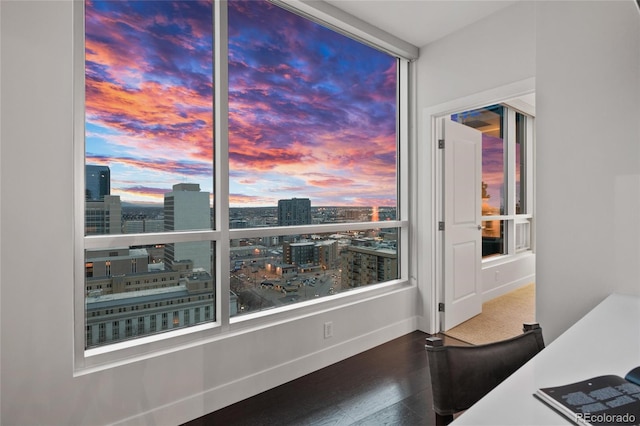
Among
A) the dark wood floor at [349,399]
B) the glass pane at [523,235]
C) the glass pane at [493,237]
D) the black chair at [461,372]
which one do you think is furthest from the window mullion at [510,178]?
the black chair at [461,372]

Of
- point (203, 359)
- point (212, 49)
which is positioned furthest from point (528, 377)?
point (212, 49)

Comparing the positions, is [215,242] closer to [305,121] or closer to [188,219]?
[188,219]

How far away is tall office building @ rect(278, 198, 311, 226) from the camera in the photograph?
253 cm

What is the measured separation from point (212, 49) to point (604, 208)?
228 cm

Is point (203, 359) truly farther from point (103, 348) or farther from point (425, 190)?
point (425, 190)

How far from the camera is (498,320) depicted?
353 cm

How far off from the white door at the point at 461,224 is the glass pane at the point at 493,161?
41.0 inches

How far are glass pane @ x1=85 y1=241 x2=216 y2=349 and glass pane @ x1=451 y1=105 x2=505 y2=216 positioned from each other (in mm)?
3828

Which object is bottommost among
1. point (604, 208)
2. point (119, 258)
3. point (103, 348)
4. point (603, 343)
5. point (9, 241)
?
point (103, 348)

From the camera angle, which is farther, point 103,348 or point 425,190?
point 425,190

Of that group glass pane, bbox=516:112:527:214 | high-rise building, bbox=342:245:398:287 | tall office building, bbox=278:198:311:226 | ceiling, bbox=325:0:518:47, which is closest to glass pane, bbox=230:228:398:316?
high-rise building, bbox=342:245:398:287

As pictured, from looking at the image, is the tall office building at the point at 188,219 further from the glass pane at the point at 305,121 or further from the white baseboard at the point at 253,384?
the white baseboard at the point at 253,384

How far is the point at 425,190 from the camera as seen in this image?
322 centimetres

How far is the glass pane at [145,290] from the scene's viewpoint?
179 cm
